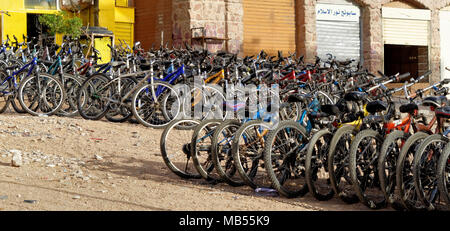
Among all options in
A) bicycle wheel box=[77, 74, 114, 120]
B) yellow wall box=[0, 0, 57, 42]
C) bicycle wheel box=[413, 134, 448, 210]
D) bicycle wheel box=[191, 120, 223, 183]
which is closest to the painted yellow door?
yellow wall box=[0, 0, 57, 42]

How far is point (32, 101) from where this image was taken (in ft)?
33.3

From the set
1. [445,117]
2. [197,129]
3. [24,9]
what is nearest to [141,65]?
[197,129]

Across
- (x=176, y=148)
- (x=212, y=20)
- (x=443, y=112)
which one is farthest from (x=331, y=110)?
(x=212, y=20)

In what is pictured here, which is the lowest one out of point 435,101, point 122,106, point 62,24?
point 122,106

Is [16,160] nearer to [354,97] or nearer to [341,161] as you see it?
[341,161]

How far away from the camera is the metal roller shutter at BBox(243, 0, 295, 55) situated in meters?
18.0

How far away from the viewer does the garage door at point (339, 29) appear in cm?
1914

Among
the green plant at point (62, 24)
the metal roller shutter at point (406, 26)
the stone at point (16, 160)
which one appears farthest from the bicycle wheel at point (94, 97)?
the metal roller shutter at point (406, 26)

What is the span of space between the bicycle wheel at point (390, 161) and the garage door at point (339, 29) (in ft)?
44.8

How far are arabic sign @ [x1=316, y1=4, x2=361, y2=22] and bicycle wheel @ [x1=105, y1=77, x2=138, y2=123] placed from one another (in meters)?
10.4

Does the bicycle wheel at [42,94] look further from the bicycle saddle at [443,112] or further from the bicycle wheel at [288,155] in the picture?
the bicycle saddle at [443,112]

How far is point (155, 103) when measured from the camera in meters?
9.52

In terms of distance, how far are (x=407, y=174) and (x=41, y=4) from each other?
45.4 feet

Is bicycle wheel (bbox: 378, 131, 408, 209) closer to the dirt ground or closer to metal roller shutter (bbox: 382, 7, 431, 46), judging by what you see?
the dirt ground
